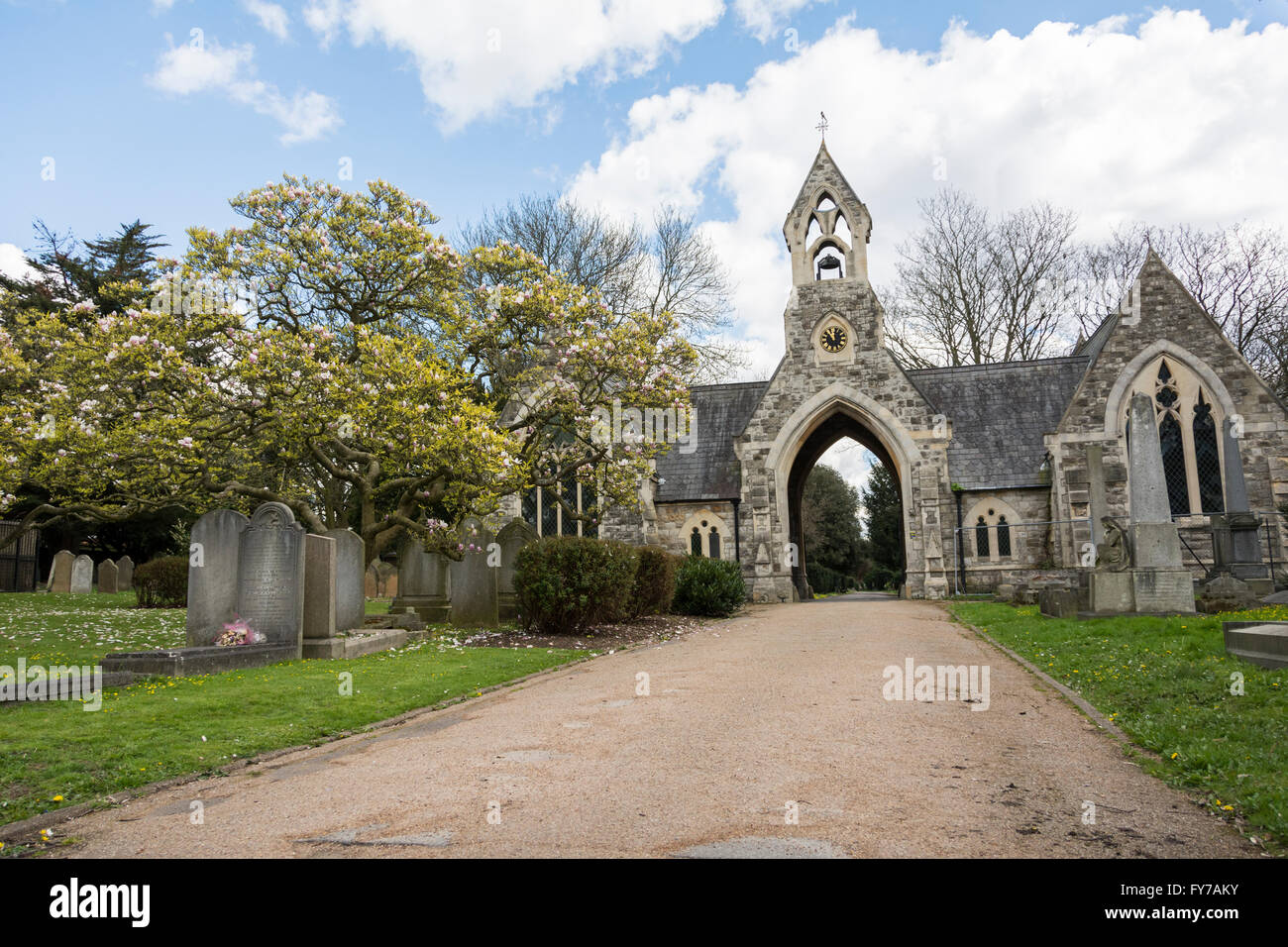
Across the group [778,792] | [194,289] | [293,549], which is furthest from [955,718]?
[194,289]

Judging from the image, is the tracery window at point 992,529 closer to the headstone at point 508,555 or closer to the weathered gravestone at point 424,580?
the headstone at point 508,555

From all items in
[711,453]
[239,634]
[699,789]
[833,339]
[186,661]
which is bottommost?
[699,789]

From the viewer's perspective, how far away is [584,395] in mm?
16781

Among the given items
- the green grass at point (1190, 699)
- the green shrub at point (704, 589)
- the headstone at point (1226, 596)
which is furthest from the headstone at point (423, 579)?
the headstone at point (1226, 596)

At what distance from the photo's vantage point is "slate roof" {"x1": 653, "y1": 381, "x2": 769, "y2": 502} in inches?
1075

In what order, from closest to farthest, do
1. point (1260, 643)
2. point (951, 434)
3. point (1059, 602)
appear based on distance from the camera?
point (1260, 643)
point (1059, 602)
point (951, 434)

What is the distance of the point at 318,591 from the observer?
11.1 metres

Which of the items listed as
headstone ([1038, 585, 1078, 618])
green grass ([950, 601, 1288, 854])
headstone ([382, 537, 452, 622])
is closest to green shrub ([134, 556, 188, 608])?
headstone ([382, 537, 452, 622])

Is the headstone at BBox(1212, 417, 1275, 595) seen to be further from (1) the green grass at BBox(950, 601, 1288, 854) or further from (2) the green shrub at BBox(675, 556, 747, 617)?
(2) the green shrub at BBox(675, 556, 747, 617)

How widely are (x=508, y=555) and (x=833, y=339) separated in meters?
14.7

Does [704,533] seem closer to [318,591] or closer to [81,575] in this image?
[318,591]

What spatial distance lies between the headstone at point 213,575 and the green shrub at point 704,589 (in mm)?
11578

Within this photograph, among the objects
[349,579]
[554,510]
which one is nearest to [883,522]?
[554,510]
